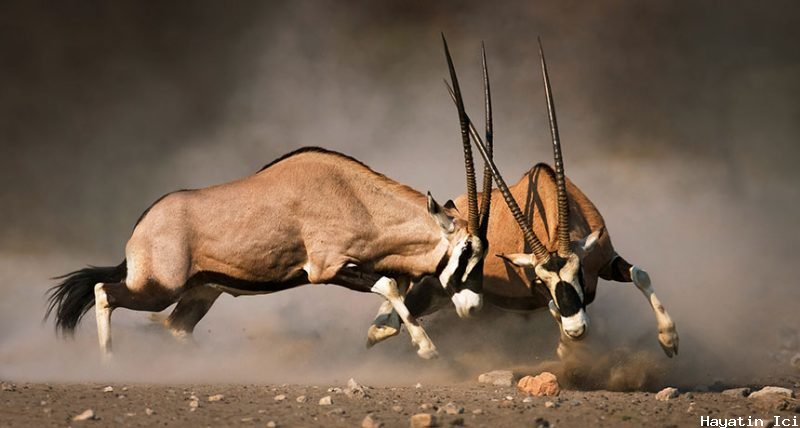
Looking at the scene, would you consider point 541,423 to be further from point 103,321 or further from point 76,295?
point 76,295

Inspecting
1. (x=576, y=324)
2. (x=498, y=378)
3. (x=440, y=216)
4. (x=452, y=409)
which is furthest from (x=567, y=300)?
(x=452, y=409)

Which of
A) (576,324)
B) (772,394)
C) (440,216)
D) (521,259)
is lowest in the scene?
(772,394)

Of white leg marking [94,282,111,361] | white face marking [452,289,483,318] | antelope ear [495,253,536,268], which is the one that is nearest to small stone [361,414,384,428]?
antelope ear [495,253,536,268]

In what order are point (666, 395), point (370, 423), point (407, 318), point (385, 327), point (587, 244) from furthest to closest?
point (385, 327) < point (407, 318) < point (587, 244) < point (666, 395) < point (370, 423)

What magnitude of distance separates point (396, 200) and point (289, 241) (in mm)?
1006

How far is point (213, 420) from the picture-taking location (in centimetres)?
603

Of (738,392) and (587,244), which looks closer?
(738,392)

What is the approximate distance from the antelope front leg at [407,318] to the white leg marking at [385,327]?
0.26 metres

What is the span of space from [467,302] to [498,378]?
2.81ft

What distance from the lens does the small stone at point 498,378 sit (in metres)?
8.34

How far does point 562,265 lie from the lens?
8.26 meters

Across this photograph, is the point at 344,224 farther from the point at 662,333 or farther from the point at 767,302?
the point at 767,302

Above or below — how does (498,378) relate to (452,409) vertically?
above

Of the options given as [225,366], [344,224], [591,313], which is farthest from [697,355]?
[225,366]
